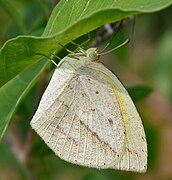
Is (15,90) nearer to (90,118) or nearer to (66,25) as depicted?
(90,118)

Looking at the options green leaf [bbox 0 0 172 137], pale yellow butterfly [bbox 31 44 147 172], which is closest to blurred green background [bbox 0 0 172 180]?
pale yellow butterfly [bbox 31 44 147 172]

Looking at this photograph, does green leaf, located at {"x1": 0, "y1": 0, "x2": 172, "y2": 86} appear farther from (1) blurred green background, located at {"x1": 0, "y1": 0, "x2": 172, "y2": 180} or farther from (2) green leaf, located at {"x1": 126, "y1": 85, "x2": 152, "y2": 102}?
(2) green leaf, located at {"x1": 126, "y1": 85, "x2": 152, "y2": 102}

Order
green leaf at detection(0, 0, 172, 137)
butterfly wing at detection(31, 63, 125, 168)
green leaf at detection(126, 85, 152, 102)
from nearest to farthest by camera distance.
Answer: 1. green leaf at detection(0, 0, 172, 137)
2. butterfly wing at detection(31, 63, 125, 168)
3. green leaf at detection(126, 85, 152, 102)

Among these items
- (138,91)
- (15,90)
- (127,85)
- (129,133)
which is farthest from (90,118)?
(127,85)

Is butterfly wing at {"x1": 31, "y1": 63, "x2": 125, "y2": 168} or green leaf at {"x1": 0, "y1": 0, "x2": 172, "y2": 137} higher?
green leaf at {"x1": 0, "y1": 0, "x2": 172, "y2": 137}

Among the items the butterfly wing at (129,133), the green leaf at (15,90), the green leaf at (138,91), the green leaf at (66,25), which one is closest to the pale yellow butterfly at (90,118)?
the butterfly wing at (129,133)

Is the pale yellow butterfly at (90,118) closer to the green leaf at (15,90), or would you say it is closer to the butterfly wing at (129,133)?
the butterfly wing at (129,133)
